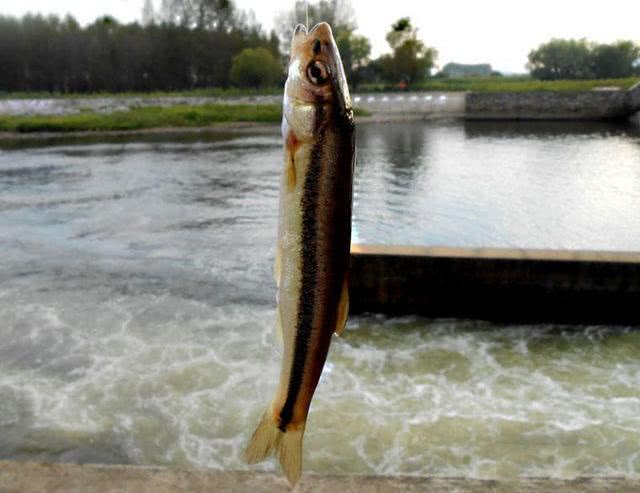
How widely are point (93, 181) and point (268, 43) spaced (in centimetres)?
7610

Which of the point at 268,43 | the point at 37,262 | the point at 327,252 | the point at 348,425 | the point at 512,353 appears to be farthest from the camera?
the point at 268,43

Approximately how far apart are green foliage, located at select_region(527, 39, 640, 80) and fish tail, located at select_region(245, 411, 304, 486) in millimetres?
121936

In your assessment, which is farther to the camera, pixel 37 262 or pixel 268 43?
pixel 268 43

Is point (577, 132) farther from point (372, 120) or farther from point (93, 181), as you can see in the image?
point (93, 181)

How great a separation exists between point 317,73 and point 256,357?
919cm

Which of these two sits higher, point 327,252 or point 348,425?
point 327,252

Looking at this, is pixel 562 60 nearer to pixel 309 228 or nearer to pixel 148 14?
pixel 148 14

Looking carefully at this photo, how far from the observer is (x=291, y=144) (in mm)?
2043

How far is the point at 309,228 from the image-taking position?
215 cm

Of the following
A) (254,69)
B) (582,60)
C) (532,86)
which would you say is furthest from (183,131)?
(582,60)

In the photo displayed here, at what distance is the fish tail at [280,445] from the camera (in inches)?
95.0

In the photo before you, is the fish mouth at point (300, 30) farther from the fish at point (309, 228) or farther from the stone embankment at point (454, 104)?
the stone embankment at point (454, 104)

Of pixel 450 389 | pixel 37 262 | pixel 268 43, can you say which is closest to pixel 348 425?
pixel 450 389

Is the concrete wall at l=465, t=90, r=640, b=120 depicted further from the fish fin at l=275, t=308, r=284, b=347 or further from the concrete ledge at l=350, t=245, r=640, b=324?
the fish fin at l=275, t=308, r=284, b=347
